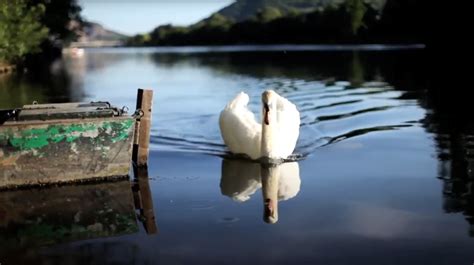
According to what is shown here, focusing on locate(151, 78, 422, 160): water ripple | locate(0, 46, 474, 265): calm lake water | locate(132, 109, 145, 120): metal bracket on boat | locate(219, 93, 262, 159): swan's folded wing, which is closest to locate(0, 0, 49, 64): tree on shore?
locate(151, 78, 422, 160): water ripple

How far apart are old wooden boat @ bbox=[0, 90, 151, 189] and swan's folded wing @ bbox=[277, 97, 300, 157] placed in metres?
2.73

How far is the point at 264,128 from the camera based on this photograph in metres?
11.8

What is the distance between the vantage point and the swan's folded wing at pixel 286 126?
1223 cm

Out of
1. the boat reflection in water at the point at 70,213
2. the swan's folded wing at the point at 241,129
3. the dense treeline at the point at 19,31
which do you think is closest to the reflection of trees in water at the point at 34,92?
the dense treeline at the point at 19,31

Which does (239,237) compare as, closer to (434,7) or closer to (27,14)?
(27,14)

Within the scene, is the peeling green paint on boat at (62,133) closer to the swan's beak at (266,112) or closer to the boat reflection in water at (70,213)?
the boat reflection in water at (70,213)

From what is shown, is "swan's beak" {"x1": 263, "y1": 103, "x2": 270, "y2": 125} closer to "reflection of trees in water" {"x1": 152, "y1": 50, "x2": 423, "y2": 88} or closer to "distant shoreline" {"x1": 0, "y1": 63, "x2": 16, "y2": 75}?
"reflection of trees in water" {"x1": 152, "y1": 50, "x2": 423, "y2": 88}

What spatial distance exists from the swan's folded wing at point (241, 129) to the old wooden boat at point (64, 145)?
2103 mm

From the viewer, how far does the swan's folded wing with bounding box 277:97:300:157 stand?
1223cm

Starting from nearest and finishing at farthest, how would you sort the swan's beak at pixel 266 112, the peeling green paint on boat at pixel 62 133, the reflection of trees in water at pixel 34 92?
the peeling green paint on boat at pixel 62 133 → the swan's beak at pixel 266 112 → the reflection of trees in water at pixel 34 92

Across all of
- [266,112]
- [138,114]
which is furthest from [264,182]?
[138,114]

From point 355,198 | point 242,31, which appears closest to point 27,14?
point 355,198

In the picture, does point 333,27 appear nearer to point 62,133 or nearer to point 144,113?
point 144,113

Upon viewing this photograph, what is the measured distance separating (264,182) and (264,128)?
3.92 ft
